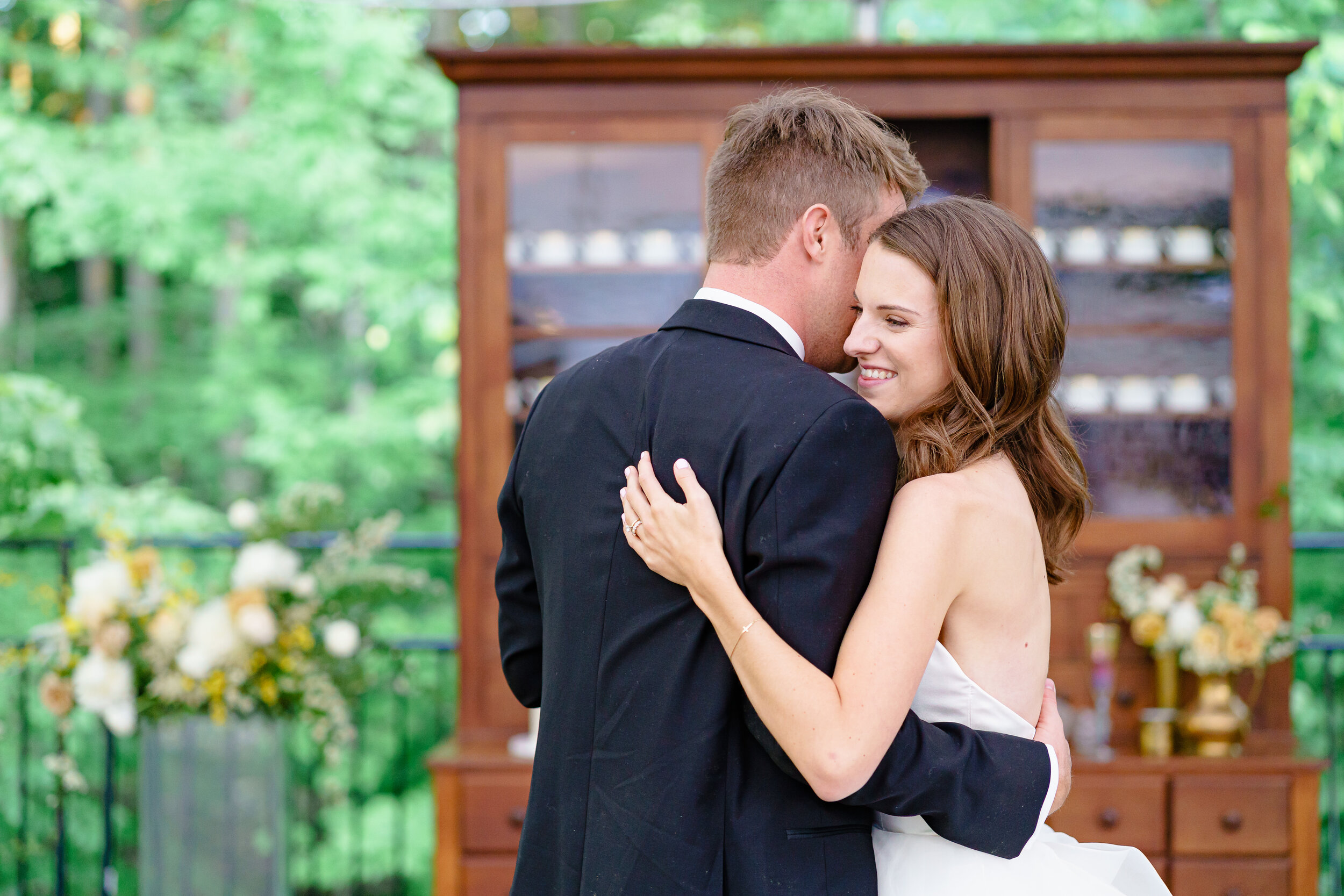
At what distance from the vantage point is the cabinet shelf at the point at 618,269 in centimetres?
298

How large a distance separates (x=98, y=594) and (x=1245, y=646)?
8.81 feet

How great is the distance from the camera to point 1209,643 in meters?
2.65

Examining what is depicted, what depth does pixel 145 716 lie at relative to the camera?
247cm

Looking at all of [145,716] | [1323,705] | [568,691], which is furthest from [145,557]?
[1323,705]

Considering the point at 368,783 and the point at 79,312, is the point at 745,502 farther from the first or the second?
the point at 79,312

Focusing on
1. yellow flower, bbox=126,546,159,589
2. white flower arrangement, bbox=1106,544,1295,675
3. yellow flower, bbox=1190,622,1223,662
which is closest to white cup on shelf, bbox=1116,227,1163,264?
white flower arrangement, bbox=1106,544,1295,675

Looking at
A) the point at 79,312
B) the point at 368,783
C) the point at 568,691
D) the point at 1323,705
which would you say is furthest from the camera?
the point at 79,312

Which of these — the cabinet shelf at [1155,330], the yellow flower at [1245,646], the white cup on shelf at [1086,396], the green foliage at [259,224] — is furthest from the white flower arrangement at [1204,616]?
the green foliage at [259,224]

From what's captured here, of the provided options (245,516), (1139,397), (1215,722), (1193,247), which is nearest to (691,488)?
(245,516)

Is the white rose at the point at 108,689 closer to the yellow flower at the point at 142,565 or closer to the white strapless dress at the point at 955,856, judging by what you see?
the yellow flower at the point at 142,565

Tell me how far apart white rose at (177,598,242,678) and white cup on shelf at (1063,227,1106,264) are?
2.32 m

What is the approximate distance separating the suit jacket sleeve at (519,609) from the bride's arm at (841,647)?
280mm

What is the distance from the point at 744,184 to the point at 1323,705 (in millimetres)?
4391

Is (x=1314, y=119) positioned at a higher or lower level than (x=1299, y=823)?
higher
